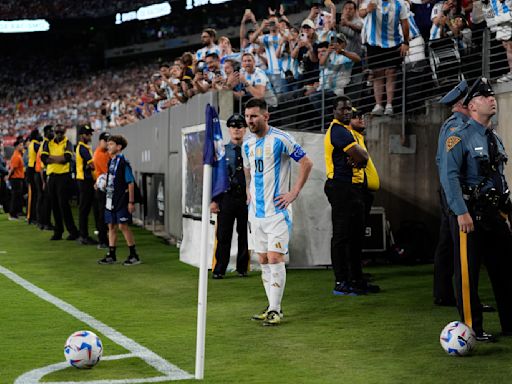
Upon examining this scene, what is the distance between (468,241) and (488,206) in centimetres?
31

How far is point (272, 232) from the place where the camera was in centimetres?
805

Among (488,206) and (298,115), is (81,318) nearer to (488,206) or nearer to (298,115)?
(488,206)

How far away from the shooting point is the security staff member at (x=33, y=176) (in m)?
20.0

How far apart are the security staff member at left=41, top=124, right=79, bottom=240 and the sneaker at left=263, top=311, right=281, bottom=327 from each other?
906 cm

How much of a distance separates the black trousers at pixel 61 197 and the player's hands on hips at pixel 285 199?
9048 millimetres

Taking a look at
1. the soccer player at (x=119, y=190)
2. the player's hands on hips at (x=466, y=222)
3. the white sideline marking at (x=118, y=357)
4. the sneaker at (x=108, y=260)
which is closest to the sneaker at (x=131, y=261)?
the sneaker at (x=108, y=260)

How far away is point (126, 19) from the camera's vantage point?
57312mm

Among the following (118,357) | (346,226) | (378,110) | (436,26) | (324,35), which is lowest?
(118,357)

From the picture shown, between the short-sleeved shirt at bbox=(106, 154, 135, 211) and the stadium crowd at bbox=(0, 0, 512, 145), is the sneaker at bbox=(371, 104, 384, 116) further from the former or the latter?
the short-sleeved shirt at bbox=(106, 154, 135, 211)

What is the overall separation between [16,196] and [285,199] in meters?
16.6

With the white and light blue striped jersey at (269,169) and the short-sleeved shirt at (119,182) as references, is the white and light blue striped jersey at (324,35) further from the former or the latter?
the white and light blue striped jersey at (269,169)

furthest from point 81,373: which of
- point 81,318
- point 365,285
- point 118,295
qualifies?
point 365,285

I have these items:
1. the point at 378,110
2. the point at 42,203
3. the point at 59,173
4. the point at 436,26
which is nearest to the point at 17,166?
the point at 42,203

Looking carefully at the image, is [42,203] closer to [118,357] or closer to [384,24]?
[384,24]
